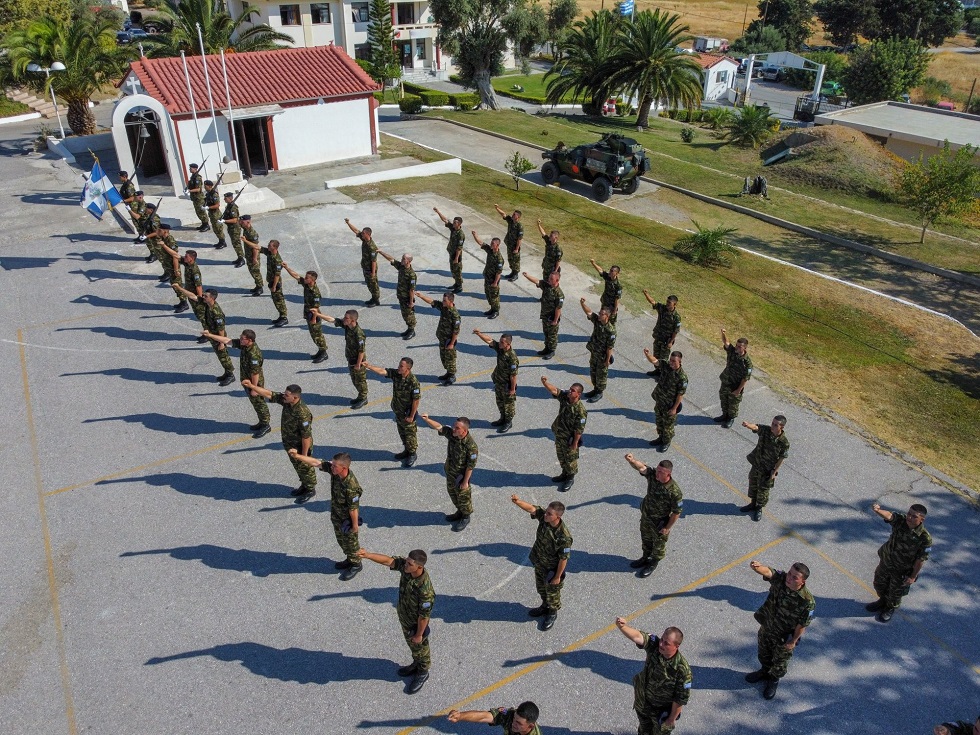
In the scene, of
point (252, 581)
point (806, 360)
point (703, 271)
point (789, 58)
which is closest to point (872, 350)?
point (806, 360)

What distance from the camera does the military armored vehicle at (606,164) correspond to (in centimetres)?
2256

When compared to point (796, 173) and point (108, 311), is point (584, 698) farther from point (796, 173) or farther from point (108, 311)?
point (796, 173)

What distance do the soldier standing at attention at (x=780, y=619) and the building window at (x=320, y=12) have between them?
5361cm

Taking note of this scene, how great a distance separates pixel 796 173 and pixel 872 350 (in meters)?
16.3

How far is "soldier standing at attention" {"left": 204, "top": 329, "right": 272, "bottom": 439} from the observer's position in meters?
9.74

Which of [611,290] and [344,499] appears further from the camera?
[611,290]

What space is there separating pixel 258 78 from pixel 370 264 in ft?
40.8

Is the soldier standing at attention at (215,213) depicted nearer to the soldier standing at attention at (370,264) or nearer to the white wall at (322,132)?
the soldier standing at attention at (370,264)

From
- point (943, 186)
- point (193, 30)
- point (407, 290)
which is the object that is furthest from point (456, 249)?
point (193, 30)

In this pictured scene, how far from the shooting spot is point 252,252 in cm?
1420

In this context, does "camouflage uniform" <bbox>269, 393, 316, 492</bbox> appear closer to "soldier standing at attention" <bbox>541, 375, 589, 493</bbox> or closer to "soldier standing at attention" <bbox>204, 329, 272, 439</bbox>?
"soldier standing at attention" <bbox>204, 329, 272, 439</bbox>

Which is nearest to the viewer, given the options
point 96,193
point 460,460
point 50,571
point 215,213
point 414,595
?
point 414,595

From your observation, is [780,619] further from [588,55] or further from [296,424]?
[588,55]

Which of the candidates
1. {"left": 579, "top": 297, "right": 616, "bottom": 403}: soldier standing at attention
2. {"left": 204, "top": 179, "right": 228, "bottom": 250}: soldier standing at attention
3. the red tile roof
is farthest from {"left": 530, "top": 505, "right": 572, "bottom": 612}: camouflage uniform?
the red tile roof
